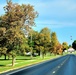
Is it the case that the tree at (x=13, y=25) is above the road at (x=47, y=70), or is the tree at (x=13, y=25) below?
above

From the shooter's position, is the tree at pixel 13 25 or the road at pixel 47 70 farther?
the tree at pixel 13 25

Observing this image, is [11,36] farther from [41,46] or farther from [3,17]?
[41,46]

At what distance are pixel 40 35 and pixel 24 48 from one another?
44.5m

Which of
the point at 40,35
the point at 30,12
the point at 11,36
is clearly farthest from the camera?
the point at 40,35

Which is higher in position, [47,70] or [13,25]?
[13,25]

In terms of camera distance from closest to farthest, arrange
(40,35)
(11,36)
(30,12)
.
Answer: (11,36)
(30,12)
(40,35)

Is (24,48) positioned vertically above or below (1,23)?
below

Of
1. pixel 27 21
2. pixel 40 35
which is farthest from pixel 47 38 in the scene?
pixel 27 21

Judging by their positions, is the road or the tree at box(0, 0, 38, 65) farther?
the tree at box(0, 0, 38, 65)

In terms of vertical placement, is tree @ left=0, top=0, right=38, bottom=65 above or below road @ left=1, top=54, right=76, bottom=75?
above

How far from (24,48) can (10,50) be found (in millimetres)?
1972

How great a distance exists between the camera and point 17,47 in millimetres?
40219

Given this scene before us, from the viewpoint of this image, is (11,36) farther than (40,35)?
No

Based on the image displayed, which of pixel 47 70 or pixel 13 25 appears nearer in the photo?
pixel 47 70
